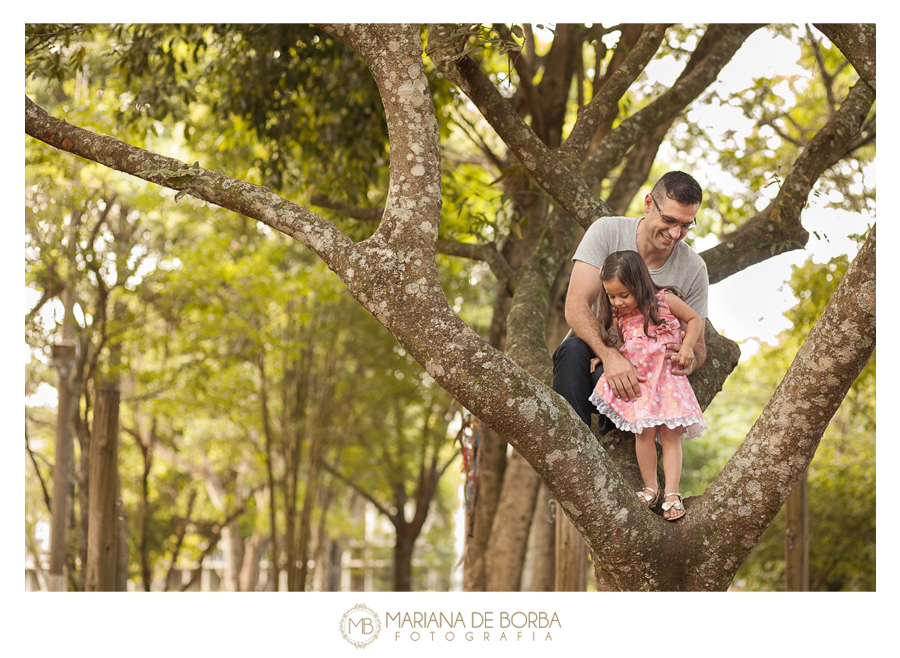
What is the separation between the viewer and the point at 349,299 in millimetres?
8914

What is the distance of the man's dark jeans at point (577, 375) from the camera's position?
260 centimetres

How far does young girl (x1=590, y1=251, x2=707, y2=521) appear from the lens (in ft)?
8.35

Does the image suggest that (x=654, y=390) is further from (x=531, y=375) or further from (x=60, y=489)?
(x=60, y=489)

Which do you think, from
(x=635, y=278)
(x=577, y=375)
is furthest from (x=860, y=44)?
(x=577, y=375)

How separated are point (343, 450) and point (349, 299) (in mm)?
2720

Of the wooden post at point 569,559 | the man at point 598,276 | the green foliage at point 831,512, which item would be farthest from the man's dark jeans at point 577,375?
the green foliage at point 831,512

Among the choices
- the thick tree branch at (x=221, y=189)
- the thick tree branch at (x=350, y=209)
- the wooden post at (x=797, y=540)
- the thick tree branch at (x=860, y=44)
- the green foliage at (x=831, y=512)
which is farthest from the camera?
the green foliage at (x=831, y=512)

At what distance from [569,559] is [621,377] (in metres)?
2.05

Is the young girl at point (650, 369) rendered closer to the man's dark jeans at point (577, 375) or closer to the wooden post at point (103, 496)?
the man's dark jeans at point (577, 375)

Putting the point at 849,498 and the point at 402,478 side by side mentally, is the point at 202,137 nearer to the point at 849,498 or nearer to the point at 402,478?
the point at 402,478

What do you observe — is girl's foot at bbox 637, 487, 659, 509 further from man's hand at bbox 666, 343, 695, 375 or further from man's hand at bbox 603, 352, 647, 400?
man's hand at bbox 666, 343, 695, 375

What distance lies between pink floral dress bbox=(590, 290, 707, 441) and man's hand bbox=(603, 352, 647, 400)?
33mm
